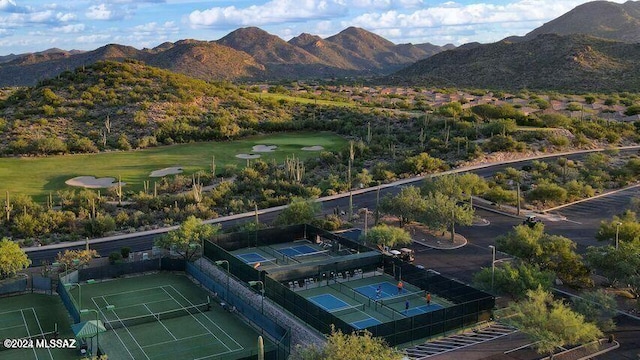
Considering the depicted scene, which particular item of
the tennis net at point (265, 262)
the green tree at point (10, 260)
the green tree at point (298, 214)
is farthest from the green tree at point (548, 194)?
the green tree at point (10, 260)

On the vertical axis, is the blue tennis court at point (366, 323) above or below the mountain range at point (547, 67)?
below

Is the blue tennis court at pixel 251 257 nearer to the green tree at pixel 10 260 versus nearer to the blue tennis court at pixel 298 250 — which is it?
the blue tennis court at pixel 298 250

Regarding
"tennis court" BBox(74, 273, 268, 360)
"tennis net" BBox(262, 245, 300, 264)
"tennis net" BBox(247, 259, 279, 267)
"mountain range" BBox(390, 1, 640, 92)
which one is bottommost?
"tennis court" BBox(74, 273, 268, 360)

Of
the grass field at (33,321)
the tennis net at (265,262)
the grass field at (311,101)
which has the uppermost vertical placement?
the grass field at (311,101)

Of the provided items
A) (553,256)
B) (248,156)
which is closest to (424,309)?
(553,256)

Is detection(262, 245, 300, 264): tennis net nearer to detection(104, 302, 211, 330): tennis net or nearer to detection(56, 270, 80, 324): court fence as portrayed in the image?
detection(104, 302, 211, 330): tennis net

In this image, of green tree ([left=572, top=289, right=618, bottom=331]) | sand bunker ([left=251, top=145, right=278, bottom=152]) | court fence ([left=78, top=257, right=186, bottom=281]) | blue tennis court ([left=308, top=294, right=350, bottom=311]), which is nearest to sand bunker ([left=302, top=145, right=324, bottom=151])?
sand bunker ([left=251, top=145, right=278, bottom=152])

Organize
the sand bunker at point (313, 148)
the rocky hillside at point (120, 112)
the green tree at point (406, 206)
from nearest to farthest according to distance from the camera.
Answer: the green tree at point (406, 206) < the rocky hillside at point (120, 112) < the sand bunker at point (313, 148)

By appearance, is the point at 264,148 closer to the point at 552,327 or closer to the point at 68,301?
the point at 68,301
